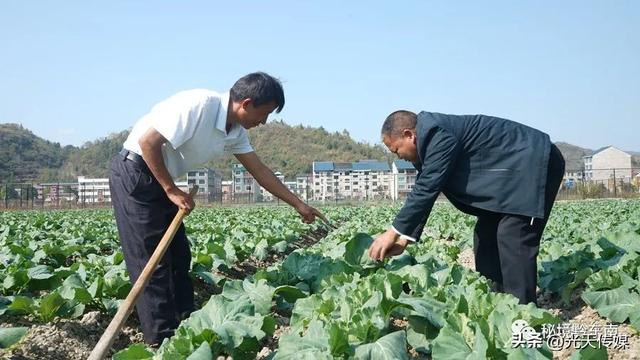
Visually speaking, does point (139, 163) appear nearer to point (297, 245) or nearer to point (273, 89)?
point (273, 89)

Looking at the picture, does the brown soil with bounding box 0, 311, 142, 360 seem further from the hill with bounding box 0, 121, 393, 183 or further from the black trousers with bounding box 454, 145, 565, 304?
the hill with bounding box 0, 121, 393, 183

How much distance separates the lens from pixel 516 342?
241cm

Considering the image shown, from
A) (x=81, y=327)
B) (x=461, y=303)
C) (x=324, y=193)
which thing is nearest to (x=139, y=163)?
(x=81, y=327)

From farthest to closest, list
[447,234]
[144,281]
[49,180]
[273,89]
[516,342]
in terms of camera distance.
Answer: [49,180] < [447,234] < [273,89] < [144,281] < [516,342]

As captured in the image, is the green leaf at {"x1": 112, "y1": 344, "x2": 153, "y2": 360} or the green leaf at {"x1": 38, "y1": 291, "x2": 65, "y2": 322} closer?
the green leaf at {"x1": 112, "y1": 344, "x2": 153, "y2": 360}

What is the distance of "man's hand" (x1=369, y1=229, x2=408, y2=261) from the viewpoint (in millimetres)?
3848

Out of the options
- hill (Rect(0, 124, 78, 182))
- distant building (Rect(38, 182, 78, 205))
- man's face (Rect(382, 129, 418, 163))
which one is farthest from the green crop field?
hill (Rect(0, 124, 78, 182))

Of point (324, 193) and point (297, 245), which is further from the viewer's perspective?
point (324, 193)

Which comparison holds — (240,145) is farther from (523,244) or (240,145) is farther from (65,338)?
(523,244)

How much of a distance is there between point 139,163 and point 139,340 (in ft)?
3.82

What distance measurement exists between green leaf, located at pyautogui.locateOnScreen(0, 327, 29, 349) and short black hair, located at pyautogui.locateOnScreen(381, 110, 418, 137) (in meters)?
2.35

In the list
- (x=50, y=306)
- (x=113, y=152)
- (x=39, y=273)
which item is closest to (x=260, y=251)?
(x=39, y=273)

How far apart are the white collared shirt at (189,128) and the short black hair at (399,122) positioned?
3.16 feet

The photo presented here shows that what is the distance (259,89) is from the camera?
3572mm
